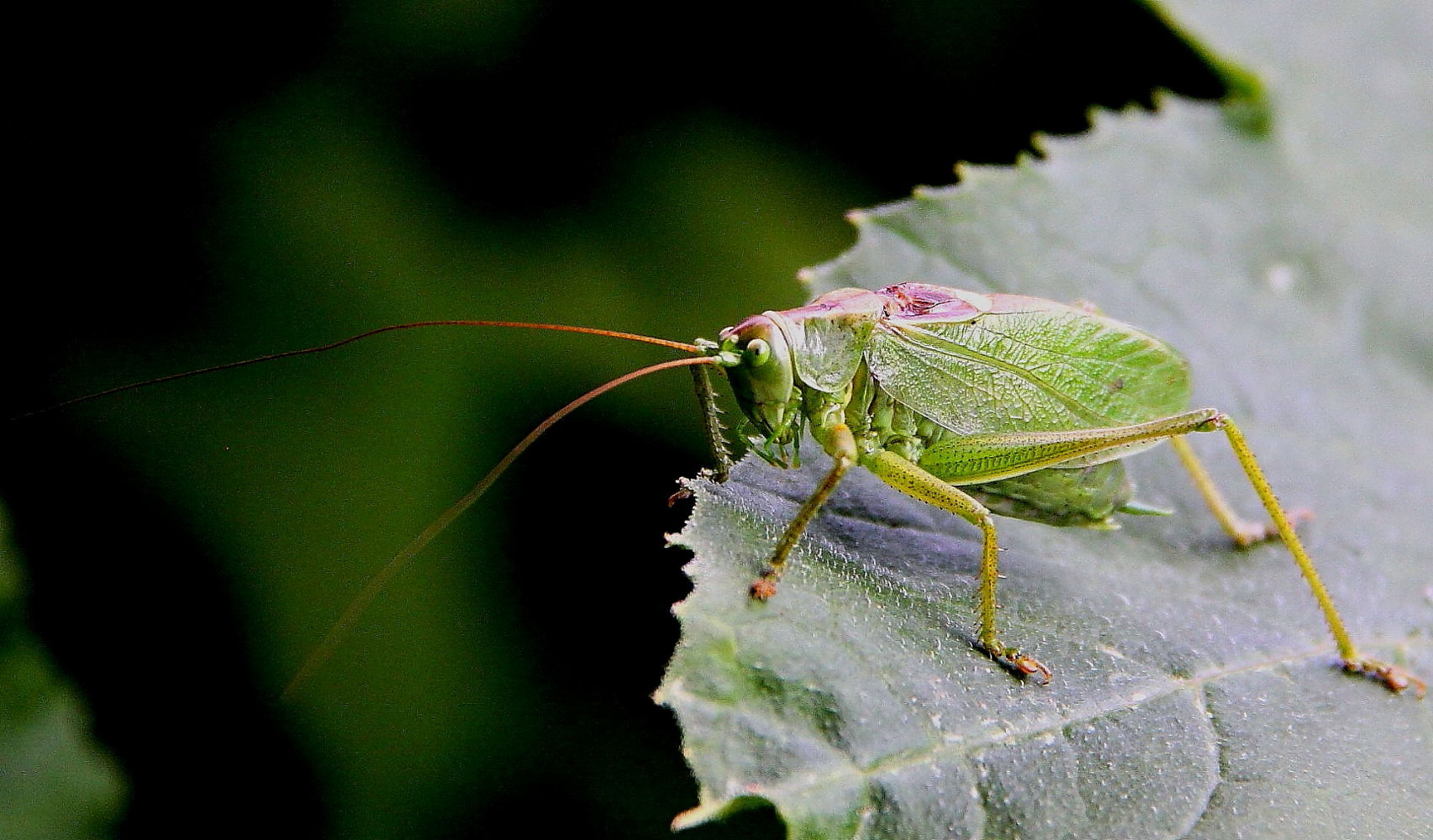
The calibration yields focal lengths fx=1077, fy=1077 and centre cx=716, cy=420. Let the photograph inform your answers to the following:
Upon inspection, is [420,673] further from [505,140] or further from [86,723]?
[505,140]

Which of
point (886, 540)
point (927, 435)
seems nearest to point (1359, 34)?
point (927, 435)

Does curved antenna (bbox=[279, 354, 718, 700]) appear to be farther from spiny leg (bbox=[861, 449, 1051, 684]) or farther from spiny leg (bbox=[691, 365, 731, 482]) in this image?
spiny leg (bbox=[861, 449, 1051, 684])

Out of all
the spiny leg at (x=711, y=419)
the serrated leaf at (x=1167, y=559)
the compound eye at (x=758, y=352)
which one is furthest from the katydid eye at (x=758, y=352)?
the serrated leaf at (x=1167, y=559)

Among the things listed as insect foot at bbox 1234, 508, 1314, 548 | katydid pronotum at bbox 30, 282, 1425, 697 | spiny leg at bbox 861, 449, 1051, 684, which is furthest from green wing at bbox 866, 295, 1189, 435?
insect foot at bbox 1234, 508, 1314, 548

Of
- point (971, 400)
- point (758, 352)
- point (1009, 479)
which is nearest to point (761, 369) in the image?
point (758, 352)

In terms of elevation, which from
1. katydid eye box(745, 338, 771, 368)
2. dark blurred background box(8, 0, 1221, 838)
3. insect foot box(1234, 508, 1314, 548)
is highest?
katydid eye box(745, 338, 771, 368)

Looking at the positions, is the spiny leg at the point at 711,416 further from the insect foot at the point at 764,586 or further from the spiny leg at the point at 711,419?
the insect foot at the point at 764,586
